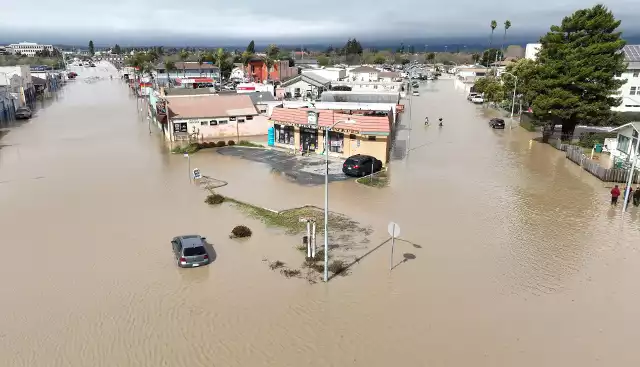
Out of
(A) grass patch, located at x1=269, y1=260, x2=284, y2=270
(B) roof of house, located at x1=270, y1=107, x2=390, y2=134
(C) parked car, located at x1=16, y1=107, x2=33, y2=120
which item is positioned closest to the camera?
(A) grass patch, located at x1=269, y1=260, x2=284, y2=270

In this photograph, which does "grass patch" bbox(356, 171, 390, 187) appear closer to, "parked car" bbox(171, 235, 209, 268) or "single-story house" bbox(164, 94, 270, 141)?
"parked car" bbox(171, 235, 209, 268)

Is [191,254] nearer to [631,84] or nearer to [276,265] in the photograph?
[276,265]

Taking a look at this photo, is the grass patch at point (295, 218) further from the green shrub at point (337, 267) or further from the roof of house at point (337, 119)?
the roof of house at point (337, 119)

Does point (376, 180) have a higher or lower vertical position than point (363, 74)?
lower

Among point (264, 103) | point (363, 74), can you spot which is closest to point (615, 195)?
point (264, 103)

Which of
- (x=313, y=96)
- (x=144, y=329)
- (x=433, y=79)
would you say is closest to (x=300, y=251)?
(x=144, y=329)

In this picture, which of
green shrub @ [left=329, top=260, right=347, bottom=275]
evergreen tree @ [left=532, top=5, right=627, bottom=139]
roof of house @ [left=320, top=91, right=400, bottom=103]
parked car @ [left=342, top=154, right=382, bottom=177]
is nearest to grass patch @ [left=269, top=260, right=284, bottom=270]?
green shrub @ [left=329, top=260, right=347, bottom=275]
